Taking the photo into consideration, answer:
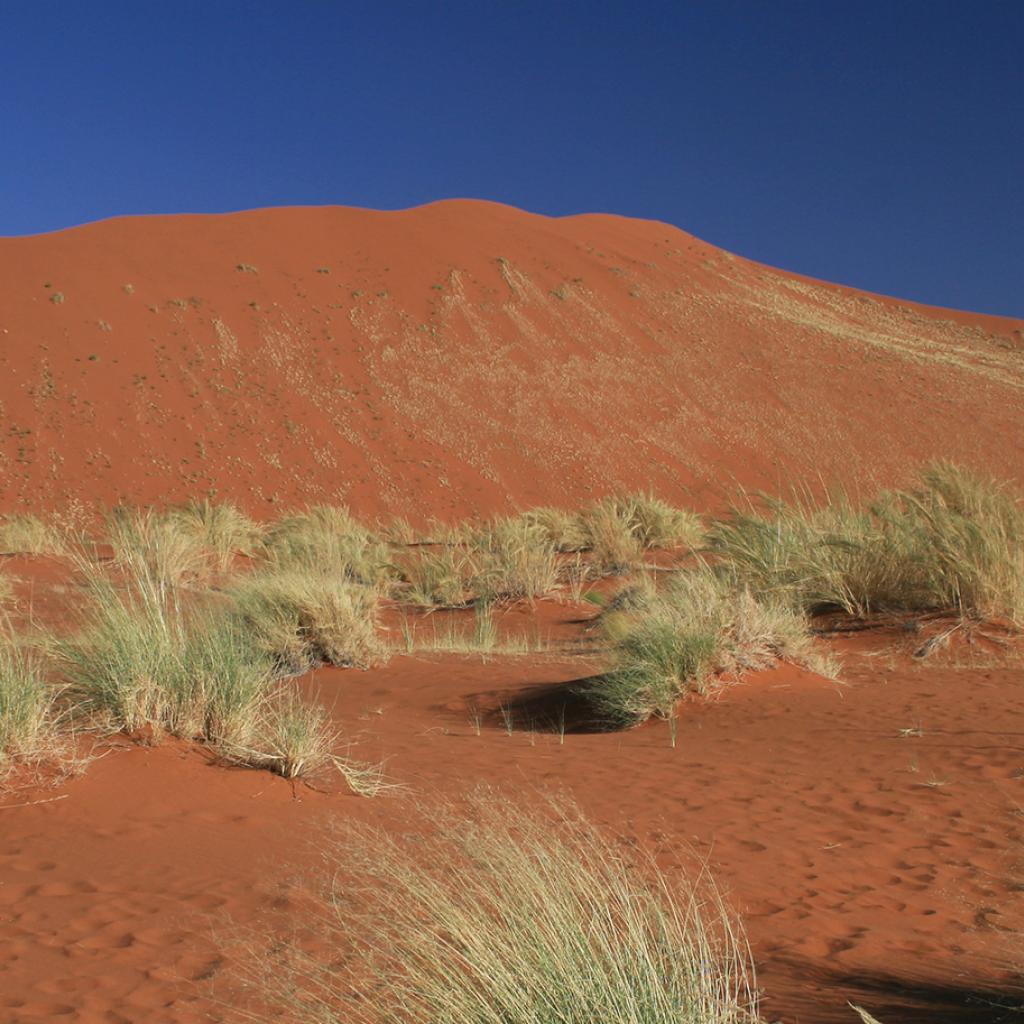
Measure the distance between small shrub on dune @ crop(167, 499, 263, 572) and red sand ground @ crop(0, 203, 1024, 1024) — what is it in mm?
2970

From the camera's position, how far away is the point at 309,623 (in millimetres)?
11680

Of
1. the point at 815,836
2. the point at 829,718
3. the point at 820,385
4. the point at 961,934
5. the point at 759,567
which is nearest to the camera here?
the point at 961,934

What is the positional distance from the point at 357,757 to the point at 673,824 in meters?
2.23

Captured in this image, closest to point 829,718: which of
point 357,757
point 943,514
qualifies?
point 357,757

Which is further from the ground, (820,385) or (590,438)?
(820,385)

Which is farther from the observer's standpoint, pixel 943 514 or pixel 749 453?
pixel 749 453

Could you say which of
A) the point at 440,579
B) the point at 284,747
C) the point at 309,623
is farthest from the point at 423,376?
the point at 284,747

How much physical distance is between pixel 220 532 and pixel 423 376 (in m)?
19.9

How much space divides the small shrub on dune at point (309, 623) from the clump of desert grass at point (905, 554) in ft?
13.7

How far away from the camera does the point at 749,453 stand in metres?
38.7

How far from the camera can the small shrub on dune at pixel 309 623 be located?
1126 centimetres

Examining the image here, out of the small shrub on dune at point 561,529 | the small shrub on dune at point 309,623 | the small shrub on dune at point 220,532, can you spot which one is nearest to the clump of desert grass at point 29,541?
the small shrub on dune at point 220,532

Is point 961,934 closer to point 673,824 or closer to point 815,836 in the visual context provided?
point 815,836

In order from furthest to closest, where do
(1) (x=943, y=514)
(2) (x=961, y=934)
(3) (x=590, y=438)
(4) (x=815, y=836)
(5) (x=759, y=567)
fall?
(3) (x=590, y=438) → (5) (x=759, y=567) → (1) (x=943, y=514) → (4) (x=815, y=836) → (2) (x=961, y=934)
